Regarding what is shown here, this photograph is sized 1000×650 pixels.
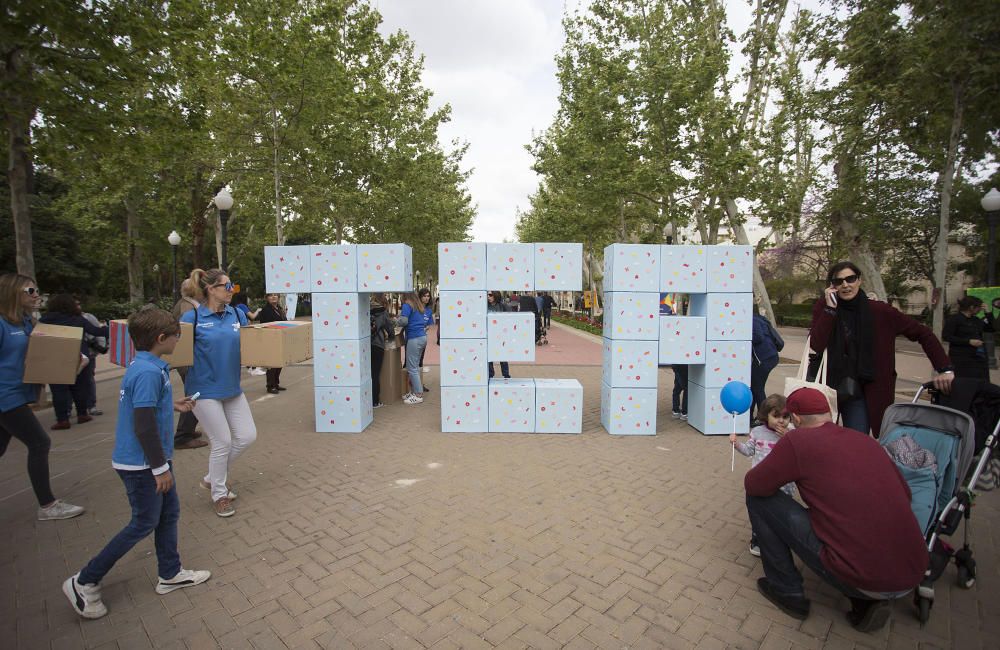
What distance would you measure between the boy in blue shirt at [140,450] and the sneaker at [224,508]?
1271 mm

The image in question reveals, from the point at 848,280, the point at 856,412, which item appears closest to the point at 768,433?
the point at 856,412

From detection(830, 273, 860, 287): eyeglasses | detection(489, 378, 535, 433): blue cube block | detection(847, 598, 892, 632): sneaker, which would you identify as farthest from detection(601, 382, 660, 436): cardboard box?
detection(847, 598, 892, 632): sneaker

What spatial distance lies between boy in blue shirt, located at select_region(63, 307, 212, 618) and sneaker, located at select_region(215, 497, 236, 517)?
1271 mm

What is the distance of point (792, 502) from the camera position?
9.50 feet

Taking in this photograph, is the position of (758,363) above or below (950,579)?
above

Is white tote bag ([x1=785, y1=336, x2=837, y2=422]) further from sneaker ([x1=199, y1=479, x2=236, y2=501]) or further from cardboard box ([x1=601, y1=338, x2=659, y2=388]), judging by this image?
sneaker ([x1=199, y1=479, x2=236, y2=501])

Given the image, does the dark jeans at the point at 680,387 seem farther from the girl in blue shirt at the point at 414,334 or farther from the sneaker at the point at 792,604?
the sneaker at the point at 792,604

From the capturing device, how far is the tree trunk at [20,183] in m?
7.14

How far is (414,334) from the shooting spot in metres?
8.35

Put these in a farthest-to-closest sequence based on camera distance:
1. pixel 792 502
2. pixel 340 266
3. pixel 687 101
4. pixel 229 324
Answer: pixel 687 101 < pixel 340 266 < pixel 229 324 < pixel 792 502

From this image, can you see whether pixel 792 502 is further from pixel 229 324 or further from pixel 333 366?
pixel 333 366

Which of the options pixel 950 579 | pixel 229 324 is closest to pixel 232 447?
pixel 229 324

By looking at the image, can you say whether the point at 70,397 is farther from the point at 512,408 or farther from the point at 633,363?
the point at 633,363

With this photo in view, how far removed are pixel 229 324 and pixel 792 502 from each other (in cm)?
463
